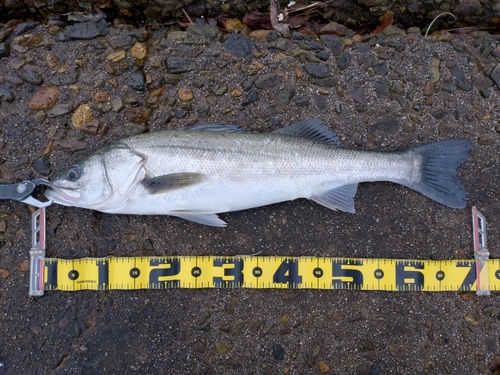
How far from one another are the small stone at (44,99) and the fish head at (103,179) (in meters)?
0.79

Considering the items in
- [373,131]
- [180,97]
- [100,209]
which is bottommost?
[100,209]

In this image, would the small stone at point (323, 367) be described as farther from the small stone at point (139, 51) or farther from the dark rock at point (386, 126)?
the small stone at point (139, 51)

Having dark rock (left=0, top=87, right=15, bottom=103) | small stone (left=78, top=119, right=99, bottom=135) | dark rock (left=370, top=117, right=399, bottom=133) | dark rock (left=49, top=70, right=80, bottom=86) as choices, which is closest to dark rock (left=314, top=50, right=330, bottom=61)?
dark rock (left=370, top=117, right=399, bottom=133)

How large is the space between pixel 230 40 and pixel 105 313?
2646mm

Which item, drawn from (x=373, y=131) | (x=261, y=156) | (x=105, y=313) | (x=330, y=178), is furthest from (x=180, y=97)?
(x=105, y=313)

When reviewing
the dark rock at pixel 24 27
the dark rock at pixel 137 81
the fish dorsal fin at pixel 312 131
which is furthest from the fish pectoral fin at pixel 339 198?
the dark rock at pixel 24 27

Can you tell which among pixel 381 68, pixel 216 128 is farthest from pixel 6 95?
pixel 381 68

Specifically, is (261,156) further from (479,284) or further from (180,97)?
(479,284)

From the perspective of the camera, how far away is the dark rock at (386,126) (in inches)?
131

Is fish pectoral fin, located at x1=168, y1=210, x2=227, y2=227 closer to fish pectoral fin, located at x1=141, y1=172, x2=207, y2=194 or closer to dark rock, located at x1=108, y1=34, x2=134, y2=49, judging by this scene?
fish pectoral fin, located at x1=141, y1=172, x2=207, y2=194

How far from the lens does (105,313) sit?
3.14 m

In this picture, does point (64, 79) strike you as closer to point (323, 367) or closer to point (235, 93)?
point (235, 93)

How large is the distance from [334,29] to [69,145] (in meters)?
2.64

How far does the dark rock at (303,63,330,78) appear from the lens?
339 centimetres
